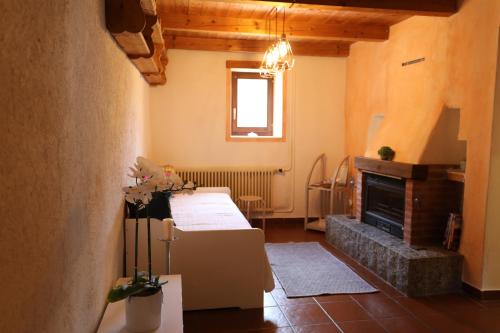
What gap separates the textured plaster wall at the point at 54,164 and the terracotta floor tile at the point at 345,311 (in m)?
1.65

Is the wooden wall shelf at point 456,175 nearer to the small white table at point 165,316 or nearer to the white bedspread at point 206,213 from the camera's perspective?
the white bedspread at point 206,213

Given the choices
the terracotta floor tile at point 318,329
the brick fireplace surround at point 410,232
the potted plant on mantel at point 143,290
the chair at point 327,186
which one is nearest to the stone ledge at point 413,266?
the brick fireplace surround at point 410,232

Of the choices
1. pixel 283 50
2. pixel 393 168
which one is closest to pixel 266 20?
pixel 283 50

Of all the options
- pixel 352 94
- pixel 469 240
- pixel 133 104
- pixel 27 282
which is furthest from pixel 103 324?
pixel 352 94

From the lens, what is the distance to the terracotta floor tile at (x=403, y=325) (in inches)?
104

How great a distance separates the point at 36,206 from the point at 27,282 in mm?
175

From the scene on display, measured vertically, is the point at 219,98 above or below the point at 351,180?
above

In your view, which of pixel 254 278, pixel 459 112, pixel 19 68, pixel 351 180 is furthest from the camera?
pixel 351 180

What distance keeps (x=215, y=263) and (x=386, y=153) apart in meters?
2.04

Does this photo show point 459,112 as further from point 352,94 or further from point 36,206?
point 36,206

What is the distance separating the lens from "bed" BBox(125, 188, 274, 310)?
9.12ft

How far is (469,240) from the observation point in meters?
3.17

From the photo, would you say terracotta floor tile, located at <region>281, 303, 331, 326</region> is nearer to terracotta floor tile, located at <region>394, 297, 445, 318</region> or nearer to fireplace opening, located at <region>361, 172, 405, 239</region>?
terracotta floor tile, located at <region>394, 297, 445, 318</region>

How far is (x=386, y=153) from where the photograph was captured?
387cm
